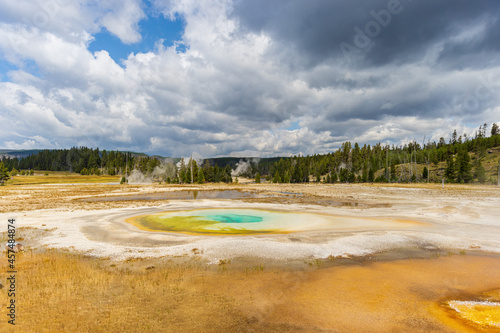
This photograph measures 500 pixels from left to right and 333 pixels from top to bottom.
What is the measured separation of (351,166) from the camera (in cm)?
10706

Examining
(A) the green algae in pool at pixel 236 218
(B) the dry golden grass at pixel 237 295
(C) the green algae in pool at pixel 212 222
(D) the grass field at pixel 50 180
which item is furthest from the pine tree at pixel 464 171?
(D) the grass field at pixel 50 180

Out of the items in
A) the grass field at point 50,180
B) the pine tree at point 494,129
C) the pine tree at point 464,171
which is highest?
the pine tree at point 494,129

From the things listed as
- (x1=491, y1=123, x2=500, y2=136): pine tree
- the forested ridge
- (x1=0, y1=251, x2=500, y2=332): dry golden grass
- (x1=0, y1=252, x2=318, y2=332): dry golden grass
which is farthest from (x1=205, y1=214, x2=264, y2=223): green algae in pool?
(x1=491, y1=123, x2=500, y2=136): pine tree

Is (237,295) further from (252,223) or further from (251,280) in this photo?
(252,223)

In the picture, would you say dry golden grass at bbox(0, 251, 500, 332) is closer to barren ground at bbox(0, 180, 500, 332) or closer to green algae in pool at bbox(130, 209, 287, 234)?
barren ground at bbox(0, 180, 500, 332)

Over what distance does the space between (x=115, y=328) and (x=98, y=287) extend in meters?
2.43

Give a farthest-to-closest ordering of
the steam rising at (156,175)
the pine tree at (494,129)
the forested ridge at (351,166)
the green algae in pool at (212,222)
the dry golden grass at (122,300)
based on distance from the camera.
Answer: the pine tree at (494,129)
the steam rising at (156,175)
the forested ridge at (351,166)
the green algae in pool at (212,222)
the dry golden grass at (122,300)

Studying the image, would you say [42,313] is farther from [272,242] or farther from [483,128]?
[483,128]

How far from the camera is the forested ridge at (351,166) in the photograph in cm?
8006

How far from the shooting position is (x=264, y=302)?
656 cm

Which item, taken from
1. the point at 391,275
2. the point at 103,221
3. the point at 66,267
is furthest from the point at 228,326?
the point at 103,221

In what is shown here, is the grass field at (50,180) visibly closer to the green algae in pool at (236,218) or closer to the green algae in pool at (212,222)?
the green algae in pool at (212,222)

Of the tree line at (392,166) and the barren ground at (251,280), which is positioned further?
the tree line at (392,166)

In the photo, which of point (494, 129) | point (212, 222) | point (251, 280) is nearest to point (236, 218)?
point (212, 222)
